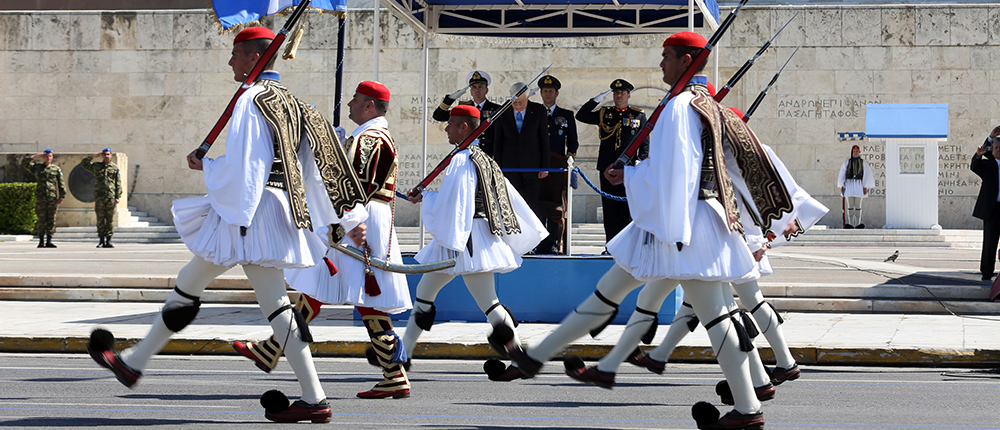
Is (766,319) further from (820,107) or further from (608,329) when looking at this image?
(820,107)

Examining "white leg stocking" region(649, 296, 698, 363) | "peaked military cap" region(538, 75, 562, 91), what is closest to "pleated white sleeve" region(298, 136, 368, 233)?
"white leg stocking" region(649, 296, 698, 363)

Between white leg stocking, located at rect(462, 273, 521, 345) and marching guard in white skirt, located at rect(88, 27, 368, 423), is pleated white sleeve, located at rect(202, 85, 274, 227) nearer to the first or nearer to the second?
marching guard in white skirt, located at rect(88, 27, 368, 423)

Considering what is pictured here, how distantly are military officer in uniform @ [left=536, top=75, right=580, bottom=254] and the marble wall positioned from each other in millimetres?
11034

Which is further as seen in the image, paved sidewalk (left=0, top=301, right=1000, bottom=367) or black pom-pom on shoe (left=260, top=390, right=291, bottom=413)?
paved sidewalk (left=0, top=301, right=1000, bottom=367)

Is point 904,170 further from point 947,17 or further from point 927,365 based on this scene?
point 927,365

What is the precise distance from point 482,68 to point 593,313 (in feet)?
62.0

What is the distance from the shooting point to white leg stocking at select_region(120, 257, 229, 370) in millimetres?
4551

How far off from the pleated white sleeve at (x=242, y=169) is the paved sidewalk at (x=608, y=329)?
353cm

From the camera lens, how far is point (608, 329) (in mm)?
8766

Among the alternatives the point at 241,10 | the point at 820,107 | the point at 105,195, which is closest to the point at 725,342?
the point at 241,10

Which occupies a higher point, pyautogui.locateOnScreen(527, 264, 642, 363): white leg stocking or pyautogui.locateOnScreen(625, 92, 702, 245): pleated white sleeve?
pyautogui.locateOnScreen(625, 92, 702, 245): pleated white sleeve

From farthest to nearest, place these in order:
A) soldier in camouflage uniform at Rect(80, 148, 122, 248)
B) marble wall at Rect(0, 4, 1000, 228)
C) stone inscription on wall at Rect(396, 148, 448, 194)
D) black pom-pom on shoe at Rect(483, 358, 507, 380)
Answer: stone inscription on wall at Rect(396, 148, 448, 194) → marble wall at Rect(0, 4, 1000, 228) → soldier in camouflage uniform at Rect(80, 148, 122, 248) → black pom-pom on shoe at Rect(483, 358, 507, 380)

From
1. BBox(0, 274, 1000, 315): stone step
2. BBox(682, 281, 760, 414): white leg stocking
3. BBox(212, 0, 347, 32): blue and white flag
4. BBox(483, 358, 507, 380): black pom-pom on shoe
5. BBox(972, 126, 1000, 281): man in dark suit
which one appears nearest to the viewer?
BBox(682, 281, 760, 414): white leg stocking

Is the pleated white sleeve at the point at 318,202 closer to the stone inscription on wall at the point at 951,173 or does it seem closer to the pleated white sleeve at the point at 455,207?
the pleated white sleeve at the point at 455,207
